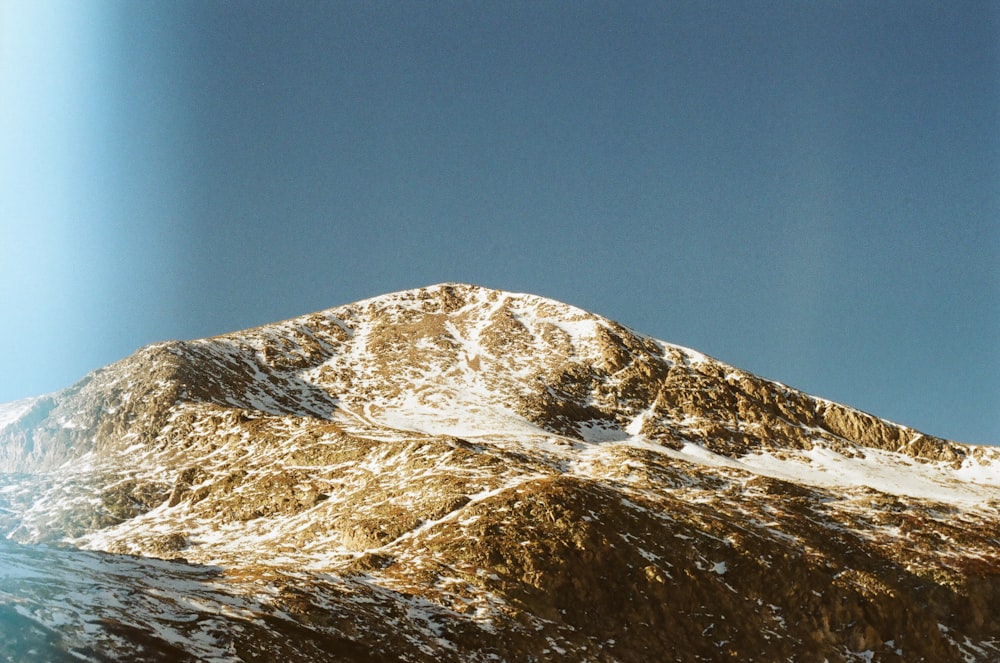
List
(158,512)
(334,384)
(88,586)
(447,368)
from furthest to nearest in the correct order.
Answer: (447,368) → (334,384) → (158,512) → (88,586)

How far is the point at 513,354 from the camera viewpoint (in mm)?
171000

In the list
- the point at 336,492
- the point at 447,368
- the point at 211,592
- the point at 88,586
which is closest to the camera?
the point at 88,586

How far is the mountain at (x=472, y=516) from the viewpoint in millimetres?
42094

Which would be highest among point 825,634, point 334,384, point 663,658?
point 334,384

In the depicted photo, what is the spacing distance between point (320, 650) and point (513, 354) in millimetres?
133651

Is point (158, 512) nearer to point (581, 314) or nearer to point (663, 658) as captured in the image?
point (663, 658)

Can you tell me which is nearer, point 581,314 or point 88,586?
point 88,586

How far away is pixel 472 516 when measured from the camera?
6744cm

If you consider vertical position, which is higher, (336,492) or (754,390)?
(754,390)

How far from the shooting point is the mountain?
42.1 meters

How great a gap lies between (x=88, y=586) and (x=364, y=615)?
1324 cm

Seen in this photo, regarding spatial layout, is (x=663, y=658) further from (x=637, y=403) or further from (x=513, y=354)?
(x=513, y=354)

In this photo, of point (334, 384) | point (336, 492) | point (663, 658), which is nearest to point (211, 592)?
point (663, 658)

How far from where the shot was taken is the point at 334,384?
5974 inches
